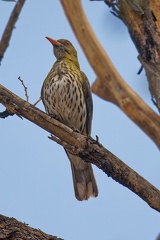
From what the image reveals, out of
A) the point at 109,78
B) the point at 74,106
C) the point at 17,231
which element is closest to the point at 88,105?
the point at 74,106

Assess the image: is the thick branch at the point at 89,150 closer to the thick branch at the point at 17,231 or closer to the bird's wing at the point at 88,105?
the thick branch at the point at 17,231

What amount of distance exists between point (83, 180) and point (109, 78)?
4017 mm

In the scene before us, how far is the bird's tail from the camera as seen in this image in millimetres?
6045

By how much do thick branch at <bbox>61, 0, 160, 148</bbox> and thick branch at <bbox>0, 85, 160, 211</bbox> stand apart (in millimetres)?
1832

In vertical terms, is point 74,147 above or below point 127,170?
above

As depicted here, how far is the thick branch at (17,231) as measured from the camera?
4.13m

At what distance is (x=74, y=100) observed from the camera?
6.28m

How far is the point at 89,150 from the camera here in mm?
4348

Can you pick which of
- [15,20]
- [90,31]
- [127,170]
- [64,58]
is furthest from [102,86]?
[64,58]

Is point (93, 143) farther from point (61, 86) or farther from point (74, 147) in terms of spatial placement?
point (61, 86)

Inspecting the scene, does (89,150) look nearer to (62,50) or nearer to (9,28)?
(9,28)

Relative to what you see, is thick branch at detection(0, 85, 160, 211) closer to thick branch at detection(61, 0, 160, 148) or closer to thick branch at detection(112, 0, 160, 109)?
thick branch at detection(112, 0, 160, 109)

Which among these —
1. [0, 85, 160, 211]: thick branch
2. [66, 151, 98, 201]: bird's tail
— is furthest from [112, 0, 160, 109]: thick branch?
[66, 151, 98, 201]: bird's tail

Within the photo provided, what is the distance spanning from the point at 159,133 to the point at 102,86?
303 millimetres
